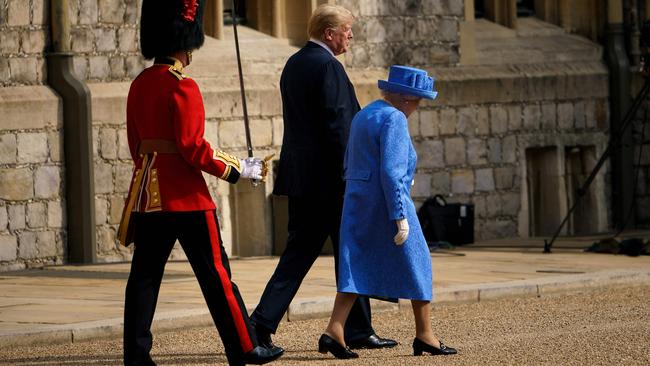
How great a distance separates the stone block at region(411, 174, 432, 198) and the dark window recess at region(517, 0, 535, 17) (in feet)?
9.46

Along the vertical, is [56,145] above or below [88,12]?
below

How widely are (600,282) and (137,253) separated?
16.3ft

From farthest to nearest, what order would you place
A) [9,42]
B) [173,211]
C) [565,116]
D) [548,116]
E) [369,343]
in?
[565,116] < [548,116] < [9,42] < [369,343] < [173,211]

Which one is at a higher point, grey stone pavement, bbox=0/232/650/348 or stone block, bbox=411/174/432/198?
stone block, bbox=411/174/432/198

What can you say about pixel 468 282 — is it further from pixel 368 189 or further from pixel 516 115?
pixel 516 115

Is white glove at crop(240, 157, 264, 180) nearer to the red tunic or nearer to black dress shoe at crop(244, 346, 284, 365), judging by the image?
the red tunic

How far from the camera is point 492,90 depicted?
57.3 feet

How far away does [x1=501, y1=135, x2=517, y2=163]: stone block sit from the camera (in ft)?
57.8

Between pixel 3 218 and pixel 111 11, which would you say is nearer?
pixel 3 218

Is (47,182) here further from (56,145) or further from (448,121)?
(448,121)

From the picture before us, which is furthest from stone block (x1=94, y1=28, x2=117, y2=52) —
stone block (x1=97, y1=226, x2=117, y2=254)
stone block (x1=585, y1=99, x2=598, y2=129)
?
stone block (x1=585, y1=99, x2=598, y2=129)

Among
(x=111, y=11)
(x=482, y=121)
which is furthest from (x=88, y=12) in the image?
(x=482, y=121)

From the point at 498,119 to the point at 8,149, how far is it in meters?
5.44

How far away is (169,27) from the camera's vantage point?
8453mm
